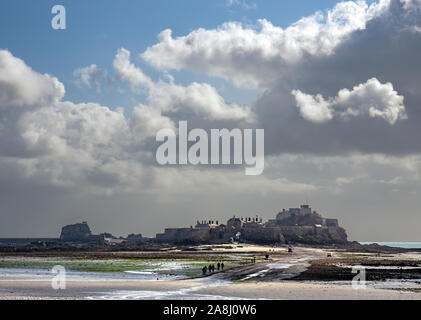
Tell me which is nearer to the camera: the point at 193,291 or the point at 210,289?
the point at 193,291

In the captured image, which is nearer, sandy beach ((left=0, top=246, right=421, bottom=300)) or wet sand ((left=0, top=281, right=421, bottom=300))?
wet sand ((left=0, top=281, right=421, bottom=300))

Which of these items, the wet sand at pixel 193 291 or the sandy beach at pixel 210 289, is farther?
the sandy beach at pixel 210 289

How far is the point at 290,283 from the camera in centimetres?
5269
